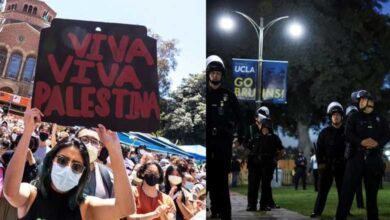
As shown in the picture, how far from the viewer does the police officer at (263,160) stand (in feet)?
9.04

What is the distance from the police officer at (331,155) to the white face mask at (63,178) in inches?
63.1

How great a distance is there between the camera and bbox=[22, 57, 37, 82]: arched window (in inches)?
71.3

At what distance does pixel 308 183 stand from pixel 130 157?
1.31 meters

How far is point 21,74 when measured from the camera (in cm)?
185

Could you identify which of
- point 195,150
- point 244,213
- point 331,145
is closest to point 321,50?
point 331,145

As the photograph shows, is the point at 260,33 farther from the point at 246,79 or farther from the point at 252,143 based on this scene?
the point at 252,143

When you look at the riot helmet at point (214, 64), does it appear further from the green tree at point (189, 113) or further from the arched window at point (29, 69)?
the arched window at point (29, 69)

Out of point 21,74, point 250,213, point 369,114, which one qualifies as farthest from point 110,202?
point 369,114

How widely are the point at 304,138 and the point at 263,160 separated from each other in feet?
0.85

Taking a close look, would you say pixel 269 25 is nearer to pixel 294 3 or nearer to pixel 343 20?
pixel 294 3

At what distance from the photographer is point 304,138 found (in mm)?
2867

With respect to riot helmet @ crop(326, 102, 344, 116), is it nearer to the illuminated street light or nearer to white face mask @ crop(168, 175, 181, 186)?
the illuminated street light

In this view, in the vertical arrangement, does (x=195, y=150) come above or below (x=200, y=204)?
above

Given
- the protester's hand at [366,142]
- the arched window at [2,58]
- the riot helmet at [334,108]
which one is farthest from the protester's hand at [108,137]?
the protester's hand at [366,142]
